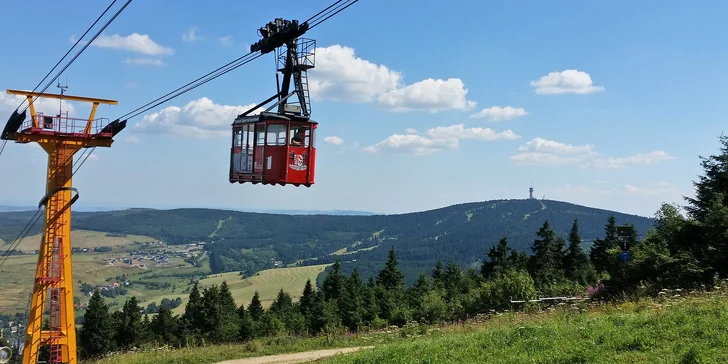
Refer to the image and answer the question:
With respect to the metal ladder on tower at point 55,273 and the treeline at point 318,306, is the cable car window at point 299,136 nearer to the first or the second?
the metal ladder on tower at point 55,273

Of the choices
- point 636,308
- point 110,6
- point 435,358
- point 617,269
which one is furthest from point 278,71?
point 617,269

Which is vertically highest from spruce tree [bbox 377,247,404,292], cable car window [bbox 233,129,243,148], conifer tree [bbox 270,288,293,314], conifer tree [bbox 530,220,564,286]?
cable car window [bbox 233,129,243,148]

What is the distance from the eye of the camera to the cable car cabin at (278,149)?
61.3ft

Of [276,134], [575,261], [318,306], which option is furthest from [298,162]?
[575,261]

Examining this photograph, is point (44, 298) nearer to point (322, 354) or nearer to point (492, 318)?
point (322, 354)

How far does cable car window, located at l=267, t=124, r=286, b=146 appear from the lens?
18719 millimetres

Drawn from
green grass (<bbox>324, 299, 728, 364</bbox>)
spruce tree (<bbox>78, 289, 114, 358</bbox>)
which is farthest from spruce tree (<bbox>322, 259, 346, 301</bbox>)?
green grass (<bbox>324, 299, 728, 364</bbox>)

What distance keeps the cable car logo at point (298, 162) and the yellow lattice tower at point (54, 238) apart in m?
17.7

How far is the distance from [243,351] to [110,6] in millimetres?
15263

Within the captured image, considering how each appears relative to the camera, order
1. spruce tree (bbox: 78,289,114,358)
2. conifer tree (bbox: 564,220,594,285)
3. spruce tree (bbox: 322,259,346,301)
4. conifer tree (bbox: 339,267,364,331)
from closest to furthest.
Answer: conifer tree (bbox: 339,267,364,331) → spruce tree (bbox: 78,289,114,358) → conifer tree (bbox: 564,220,594,285) → spruce tree (bbox: 322,259,346,301)

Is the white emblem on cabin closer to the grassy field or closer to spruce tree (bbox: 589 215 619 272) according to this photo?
the grassy field

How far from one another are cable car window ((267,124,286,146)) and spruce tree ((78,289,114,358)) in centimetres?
6762

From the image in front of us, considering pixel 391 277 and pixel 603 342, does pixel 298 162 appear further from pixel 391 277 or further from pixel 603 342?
pixel 391 277

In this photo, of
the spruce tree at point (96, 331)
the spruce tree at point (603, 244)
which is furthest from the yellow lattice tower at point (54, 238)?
the spruce tree at point (603, 244)
